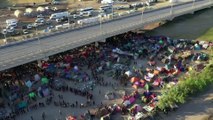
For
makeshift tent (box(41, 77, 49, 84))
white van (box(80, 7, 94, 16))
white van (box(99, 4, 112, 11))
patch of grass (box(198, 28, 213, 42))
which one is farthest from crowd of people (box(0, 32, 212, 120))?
white van (box(99, 4, 112, 11))

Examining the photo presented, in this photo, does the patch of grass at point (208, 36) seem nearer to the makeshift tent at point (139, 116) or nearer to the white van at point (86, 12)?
the white van at point (86, 12)

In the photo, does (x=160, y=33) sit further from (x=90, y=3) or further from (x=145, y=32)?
(x=90, y=3)

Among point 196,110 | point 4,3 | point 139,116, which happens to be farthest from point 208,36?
point 4,3

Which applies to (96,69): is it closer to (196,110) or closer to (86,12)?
(196,110)

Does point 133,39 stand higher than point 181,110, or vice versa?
point 133,39

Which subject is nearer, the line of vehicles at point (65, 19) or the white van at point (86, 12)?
the line of vehicles at point (65, 19)

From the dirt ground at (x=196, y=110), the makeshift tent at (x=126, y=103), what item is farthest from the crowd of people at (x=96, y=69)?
the dirt ground at (x=196, y=110)

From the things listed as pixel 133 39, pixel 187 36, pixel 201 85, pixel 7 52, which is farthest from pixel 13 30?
pixel 201 85
